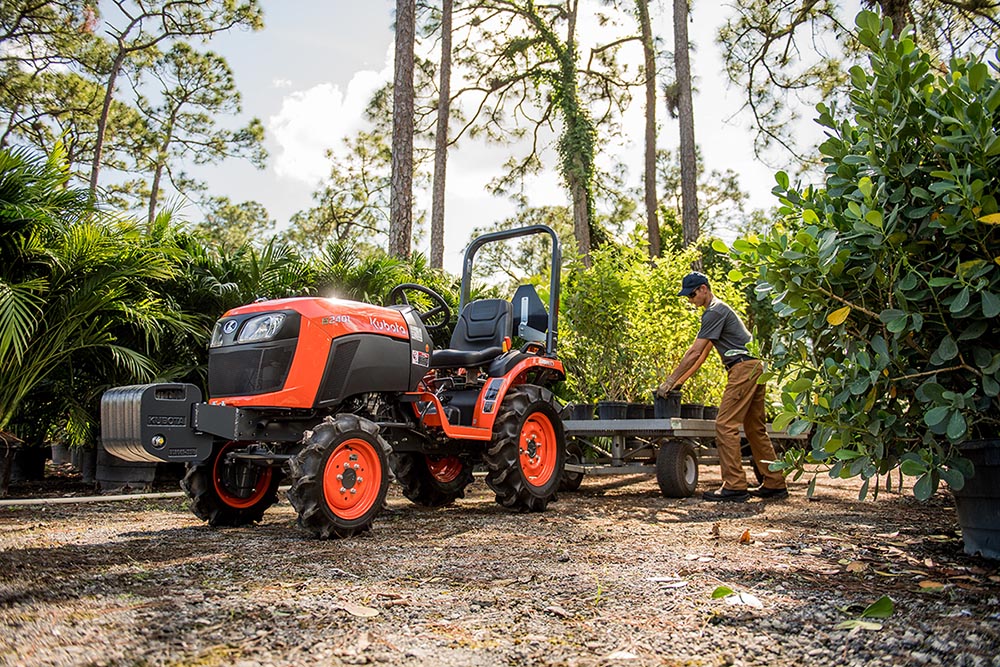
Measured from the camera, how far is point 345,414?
15.3 ft

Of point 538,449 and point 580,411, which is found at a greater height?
point 580,411

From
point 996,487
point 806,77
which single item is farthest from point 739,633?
point 806,77

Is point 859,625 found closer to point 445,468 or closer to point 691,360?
point 445,468

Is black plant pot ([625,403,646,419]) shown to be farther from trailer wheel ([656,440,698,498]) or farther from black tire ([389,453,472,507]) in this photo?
black tire ([389,453,472,507])

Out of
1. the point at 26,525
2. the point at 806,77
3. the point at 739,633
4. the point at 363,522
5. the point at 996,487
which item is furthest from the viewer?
the point at 806,77

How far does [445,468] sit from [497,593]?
350cm

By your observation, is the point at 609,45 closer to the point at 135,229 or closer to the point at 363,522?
the point at 135,229

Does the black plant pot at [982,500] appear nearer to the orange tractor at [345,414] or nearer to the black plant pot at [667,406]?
the orange tractor at [345,414]

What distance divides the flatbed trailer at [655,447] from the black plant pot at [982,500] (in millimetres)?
2783

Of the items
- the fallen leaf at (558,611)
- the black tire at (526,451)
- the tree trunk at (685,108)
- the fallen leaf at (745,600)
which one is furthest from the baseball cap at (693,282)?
the tree trunk at (685,108)

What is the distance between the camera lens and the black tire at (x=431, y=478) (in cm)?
648

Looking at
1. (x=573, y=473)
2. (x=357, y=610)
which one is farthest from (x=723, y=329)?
(x=357, y=610)

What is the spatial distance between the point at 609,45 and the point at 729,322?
18.7 meters

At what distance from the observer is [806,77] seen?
53.9 feet
